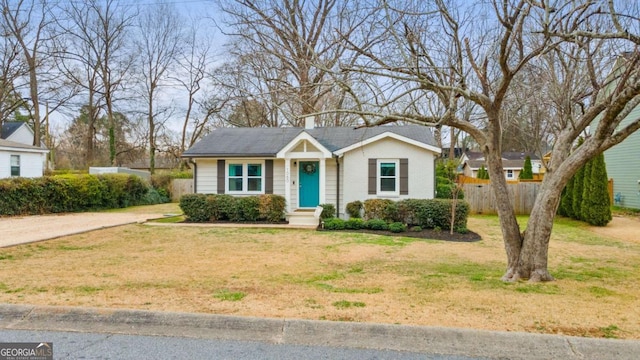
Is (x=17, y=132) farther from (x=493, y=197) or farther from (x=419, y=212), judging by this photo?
(x=493, y=197)

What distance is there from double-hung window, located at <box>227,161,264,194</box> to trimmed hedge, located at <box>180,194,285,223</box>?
2.82ft

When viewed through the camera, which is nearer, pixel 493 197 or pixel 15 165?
pixel 493 197

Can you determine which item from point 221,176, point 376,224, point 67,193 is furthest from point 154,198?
point 376,224

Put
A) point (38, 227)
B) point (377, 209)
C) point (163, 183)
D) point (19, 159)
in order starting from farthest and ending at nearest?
point (163, 183) → point (19, 159) → point (377, 209) → point (38, 227)

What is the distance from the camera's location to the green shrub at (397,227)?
38.9 feet

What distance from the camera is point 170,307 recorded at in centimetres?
431

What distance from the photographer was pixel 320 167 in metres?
14.2

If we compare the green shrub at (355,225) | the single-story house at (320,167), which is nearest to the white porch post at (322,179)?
the single-story house at (320,167)

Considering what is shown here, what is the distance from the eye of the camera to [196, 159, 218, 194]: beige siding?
591 inches

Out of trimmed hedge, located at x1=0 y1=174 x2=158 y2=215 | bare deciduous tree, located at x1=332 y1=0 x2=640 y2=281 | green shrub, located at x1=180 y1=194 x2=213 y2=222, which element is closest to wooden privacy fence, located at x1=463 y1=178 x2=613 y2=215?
green shrub, located at x1=180 y1=194 x2=213 y2=222

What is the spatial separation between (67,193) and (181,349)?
16.9 m

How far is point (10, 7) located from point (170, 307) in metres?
30.3

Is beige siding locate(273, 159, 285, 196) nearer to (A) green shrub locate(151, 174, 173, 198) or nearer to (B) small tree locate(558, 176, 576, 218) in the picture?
(B) small tree locate(558, 176, 576, 218)

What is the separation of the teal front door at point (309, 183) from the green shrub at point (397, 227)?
3699mm
